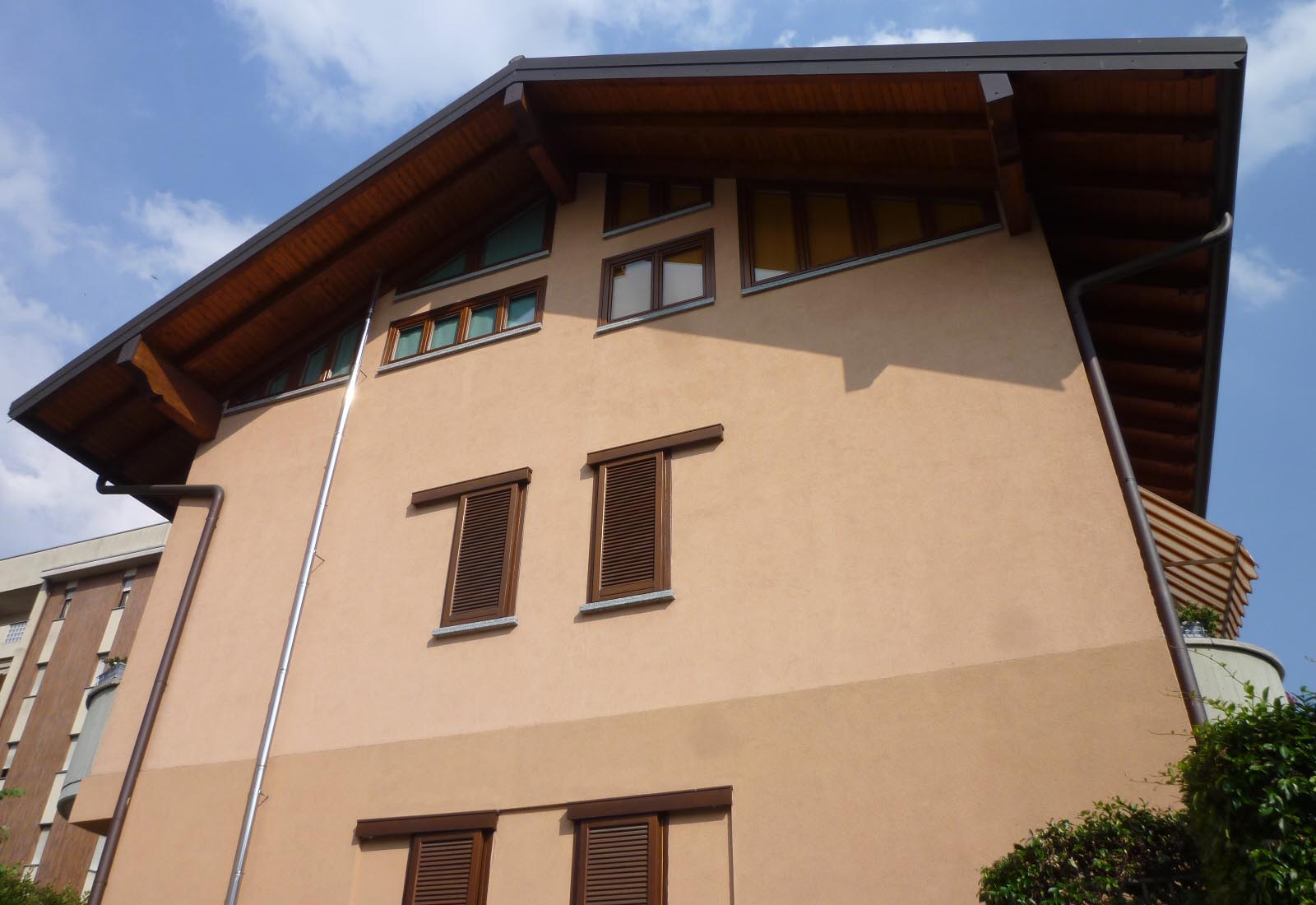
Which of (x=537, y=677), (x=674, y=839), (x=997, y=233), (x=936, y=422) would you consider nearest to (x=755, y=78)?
(x=997, y=233)

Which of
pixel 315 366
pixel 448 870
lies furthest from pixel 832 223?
pixel 448 870

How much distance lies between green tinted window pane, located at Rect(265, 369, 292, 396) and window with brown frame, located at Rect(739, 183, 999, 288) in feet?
24.0

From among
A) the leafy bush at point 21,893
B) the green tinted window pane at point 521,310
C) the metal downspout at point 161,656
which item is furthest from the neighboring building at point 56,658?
the green tinted window pane at point 521,310

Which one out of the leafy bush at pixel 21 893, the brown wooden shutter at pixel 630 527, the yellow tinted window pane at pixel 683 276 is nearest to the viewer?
the brown wooden shutter at pixel 630 527

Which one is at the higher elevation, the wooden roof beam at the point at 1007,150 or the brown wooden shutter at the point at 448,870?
the wooden roof beam at the point at 1007,150

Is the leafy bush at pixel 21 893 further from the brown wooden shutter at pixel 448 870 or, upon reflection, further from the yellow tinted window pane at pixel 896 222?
the yellow tinted window pane at pixel 896 222

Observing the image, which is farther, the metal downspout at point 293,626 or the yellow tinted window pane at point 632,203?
the yellow tinted window pane at point 632,203

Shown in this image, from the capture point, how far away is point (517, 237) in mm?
15570

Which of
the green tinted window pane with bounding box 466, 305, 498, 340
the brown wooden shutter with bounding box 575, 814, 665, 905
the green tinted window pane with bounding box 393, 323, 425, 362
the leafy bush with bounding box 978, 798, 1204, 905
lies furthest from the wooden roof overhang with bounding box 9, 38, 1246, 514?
the brown wooden shutter with bounding box 575, 814, 665, 905

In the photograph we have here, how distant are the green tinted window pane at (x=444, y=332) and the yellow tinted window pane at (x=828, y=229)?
5.15m

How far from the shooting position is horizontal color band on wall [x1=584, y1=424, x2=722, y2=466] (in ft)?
38.2

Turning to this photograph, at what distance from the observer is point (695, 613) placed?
1062 cm

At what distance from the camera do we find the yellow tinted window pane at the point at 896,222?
1202 cm

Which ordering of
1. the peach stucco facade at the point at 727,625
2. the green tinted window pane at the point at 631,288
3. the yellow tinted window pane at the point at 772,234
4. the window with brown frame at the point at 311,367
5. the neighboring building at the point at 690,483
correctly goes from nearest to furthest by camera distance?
1. the peach stucco facade at the point at 727,625
2. the neighboring building at the point at 690,483
3. the yellow tinted window pane at the point at 772,234
4. the green tinted window pane at the point at 631,288
5. the window with brown frame at the point at 311,367
